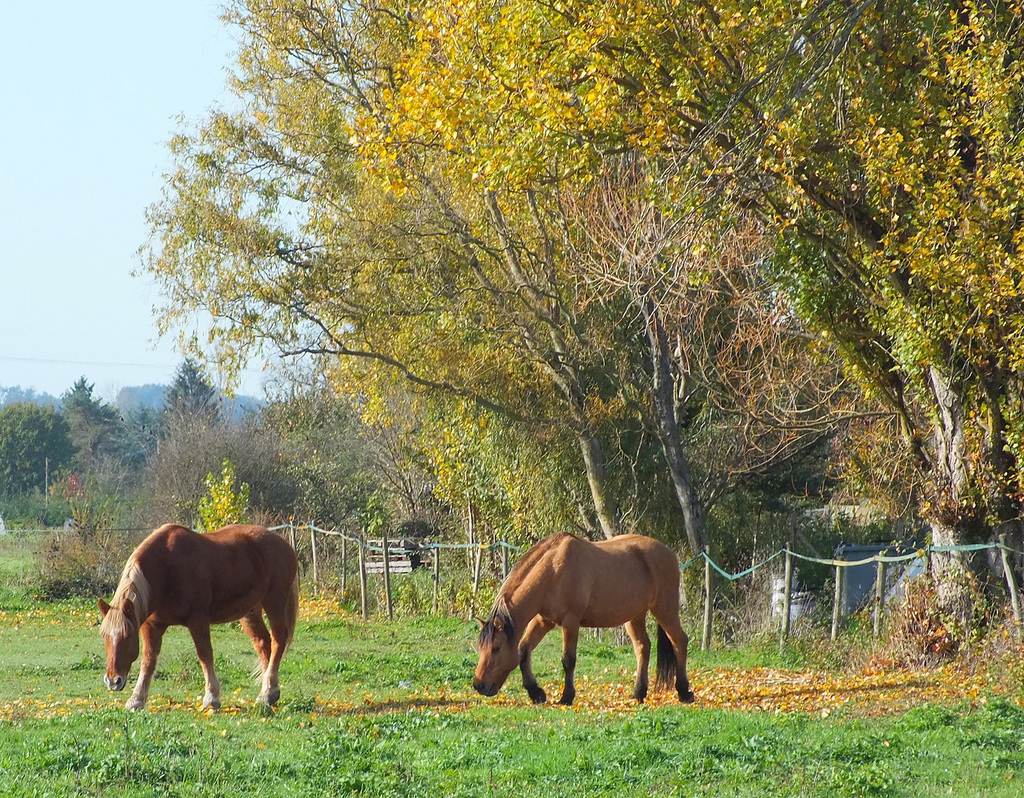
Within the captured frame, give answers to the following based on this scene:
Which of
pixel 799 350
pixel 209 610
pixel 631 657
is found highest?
pixel 799 350

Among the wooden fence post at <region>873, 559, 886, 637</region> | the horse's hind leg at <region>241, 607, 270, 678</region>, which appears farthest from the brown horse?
the wooden fence post at <region>873, 559, 886, 637</region>

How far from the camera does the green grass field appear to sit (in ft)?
23.2

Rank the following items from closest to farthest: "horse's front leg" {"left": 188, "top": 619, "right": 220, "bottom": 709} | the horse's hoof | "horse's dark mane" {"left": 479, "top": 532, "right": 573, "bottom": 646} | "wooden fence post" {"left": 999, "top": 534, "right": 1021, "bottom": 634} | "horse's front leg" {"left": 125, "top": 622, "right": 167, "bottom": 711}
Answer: the horse's hoof, "horse's front leg" {"left": 125, "top": 622, "right": 167, "bottom": 711}, "horse's dark mane" {"left": 479, "top": 532, "right": 573, "bottom": 646}, "horse's front leg" {"left": 188, "top": 619, "right": 220, "bottom": 709}, "wooden fence post" {"left": 999, "top": 534, "right": 1021, "bottom": 634}

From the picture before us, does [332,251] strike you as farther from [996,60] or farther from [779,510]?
[996,60]

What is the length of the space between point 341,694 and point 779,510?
11660 mm

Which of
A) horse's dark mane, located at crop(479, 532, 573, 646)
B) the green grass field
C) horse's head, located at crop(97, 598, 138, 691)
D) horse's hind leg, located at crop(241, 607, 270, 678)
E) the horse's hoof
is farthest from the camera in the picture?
horse's hind leg, located at crop(241, 607, 270, 678)

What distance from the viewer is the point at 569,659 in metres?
11.5

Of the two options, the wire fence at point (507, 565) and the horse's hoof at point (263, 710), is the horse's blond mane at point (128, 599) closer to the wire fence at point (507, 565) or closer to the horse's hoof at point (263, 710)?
the horse's hoof at point (263, 710)

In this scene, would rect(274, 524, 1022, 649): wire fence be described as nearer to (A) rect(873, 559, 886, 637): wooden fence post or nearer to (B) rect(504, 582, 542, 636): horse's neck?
(A) rect(873, 559, 886, 637): wooden fence post

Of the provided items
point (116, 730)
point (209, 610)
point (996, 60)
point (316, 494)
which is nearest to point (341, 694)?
point (209, 610)

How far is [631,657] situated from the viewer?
53.9ft

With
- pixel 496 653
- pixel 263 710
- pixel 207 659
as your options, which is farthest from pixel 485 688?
pixel 207 659

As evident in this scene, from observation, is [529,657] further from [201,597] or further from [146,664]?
[146,664]

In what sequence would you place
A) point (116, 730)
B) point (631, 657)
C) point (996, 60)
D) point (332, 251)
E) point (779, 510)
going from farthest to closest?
point (779, 510), point (332, 251), point (631, 657), point (996, 60), point (116, 730)
